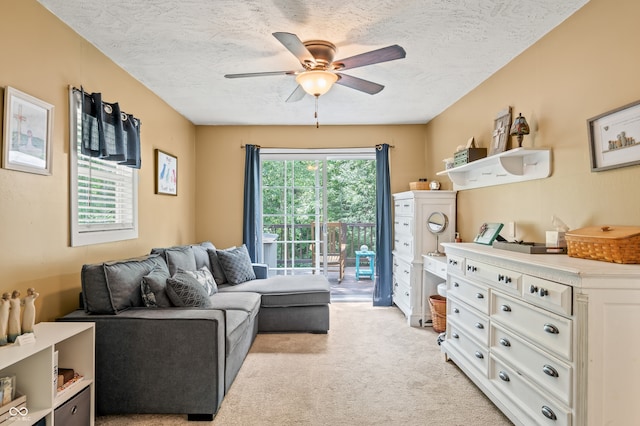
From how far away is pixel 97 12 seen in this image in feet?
7.47

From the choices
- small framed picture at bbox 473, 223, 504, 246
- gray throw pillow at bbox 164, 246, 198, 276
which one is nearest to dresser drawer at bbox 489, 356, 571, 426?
small framed picture at bbox 473, 223, 504, 246

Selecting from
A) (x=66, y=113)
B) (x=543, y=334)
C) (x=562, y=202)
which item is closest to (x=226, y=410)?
(x=543, y=334)

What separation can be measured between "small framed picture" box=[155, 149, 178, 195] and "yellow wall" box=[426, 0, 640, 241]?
3327 mm

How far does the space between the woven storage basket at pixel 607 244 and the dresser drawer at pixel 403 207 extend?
94.4 inches

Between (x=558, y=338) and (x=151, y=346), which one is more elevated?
(x=558, y=338)

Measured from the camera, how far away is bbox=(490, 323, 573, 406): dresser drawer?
169cm

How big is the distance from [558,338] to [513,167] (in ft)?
4.90

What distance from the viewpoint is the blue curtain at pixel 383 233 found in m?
5.04

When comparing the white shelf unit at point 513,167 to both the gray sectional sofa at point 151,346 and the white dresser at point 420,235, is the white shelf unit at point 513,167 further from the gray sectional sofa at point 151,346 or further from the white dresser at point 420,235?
the gray sectional sofa at point 151,346

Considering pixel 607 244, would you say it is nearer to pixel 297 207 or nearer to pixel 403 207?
pixel 403 207

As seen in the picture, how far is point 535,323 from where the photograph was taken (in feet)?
6.26

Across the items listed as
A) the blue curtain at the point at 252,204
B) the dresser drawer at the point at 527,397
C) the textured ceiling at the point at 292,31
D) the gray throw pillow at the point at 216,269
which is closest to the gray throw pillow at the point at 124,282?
the gray throw pillow at the point at 216,269

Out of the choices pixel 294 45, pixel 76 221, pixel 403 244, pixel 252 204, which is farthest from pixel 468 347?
pixel 252 204

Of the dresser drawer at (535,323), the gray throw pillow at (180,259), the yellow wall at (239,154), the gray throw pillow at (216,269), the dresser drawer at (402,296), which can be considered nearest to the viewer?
the dresser drawer at (535,323)
